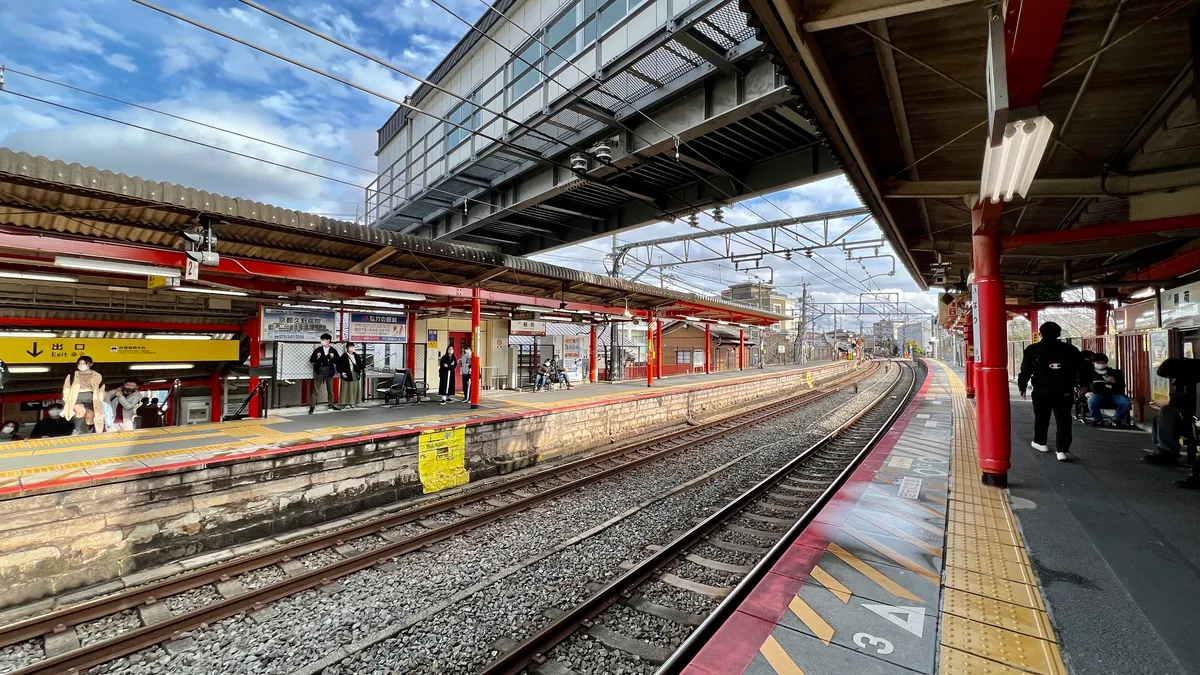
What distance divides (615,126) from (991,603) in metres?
8.32

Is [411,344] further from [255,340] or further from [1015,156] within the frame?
[1015,156]

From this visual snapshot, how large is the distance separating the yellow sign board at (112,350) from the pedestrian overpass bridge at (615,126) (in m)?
6.81

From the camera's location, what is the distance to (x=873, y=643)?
248cm

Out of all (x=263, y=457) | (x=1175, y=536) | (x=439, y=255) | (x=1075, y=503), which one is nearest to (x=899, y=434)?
(x=1075, y=503)

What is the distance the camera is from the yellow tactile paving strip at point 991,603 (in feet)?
7.40

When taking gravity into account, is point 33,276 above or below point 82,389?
above

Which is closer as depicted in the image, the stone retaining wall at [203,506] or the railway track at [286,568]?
the railway track at [286,568]

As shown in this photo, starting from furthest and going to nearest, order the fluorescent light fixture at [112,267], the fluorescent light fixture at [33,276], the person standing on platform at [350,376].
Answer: the person standing on platform at [350,376] → the fluorescent light fixture at [33,276] → the fluorescent light fixture at [112,267]

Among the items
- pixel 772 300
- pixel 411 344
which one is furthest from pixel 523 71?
pixel 772 300

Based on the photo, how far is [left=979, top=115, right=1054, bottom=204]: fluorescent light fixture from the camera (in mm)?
2807

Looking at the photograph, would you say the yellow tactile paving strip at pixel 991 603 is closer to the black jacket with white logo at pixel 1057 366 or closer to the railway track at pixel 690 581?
the railway track at pixel 690 581

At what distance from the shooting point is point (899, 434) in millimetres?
8852

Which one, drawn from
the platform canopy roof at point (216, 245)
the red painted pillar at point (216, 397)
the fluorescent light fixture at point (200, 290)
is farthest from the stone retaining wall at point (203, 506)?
the red painted pillar at point (216, 397)

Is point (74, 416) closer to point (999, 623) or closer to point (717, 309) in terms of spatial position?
point (999, 623)
